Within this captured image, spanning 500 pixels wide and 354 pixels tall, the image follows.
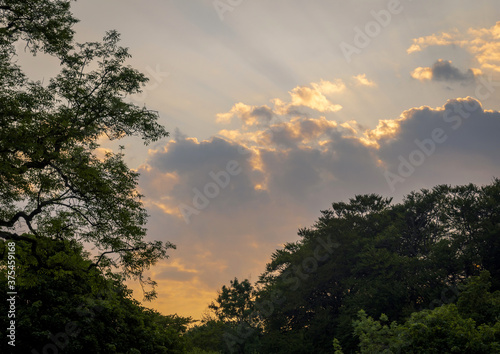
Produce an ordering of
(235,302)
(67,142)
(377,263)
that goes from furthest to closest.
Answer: (235,302) → (377,263) → (67,142)

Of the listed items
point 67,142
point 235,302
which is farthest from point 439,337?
point 235,302

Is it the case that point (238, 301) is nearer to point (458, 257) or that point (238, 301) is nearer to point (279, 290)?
point (279, 290)

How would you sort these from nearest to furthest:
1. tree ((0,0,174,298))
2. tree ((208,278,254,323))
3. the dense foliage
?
1. tree ((0,0,174,298))
2. the dense foliage
3. tree ((208,278,254,323))

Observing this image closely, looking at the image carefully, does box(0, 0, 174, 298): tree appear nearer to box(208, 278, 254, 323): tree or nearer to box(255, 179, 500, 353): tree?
box(255, 179, 500, 353): tree

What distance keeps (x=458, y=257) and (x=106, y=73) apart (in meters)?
33.8

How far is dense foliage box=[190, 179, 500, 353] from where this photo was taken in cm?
3569

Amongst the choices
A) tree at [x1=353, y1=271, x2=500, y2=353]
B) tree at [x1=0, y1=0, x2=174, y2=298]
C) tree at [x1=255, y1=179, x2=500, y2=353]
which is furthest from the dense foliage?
tree at [x1=0, y1=0, x2=174, y2=298]

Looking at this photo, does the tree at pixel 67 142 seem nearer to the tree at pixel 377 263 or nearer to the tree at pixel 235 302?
the tree at pixel 377 263

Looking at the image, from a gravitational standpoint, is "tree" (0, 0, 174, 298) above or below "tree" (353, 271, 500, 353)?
above

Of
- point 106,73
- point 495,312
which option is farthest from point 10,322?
point 495,312

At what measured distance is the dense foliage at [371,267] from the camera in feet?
117

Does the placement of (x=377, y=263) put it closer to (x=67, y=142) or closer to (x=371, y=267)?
(x=371, y=267)

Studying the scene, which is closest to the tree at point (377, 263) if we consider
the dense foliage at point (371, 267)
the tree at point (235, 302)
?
the dense foliage at point (371, 267)

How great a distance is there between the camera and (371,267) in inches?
1534
